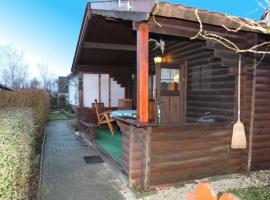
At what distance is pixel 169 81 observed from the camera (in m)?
6.76

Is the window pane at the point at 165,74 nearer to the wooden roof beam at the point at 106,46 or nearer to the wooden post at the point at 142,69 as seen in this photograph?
the wooden roof beam at the point at 106,46

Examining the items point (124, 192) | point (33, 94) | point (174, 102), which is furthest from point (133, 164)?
point (33, 94)

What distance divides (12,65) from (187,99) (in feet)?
94.2

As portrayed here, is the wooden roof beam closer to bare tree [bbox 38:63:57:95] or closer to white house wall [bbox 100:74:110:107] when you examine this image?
white house wall [bbox 100:74:110:107]

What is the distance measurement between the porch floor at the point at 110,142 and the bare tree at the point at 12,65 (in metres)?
25.2

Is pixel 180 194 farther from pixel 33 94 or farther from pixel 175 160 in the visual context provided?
pixel 33 94

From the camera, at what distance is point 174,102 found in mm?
6832

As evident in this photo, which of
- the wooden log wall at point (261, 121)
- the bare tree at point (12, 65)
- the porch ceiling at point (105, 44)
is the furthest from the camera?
the bare tree at point (12, 65)

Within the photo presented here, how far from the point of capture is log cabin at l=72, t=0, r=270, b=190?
161 inches

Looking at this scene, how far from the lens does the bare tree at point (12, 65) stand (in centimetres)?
2988

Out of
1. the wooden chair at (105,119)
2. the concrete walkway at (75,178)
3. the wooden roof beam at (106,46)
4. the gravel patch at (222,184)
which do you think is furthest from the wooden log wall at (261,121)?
the wooden chair at (105,119)

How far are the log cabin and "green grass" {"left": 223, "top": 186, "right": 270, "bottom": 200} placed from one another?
0.78 m

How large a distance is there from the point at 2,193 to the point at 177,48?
5.97 meters

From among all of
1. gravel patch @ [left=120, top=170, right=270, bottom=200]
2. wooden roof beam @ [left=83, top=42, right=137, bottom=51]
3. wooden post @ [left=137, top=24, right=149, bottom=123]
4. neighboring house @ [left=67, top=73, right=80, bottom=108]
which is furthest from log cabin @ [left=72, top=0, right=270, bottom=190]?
neighboring house @ [left=67, top=73, right=80, bottom=108]
